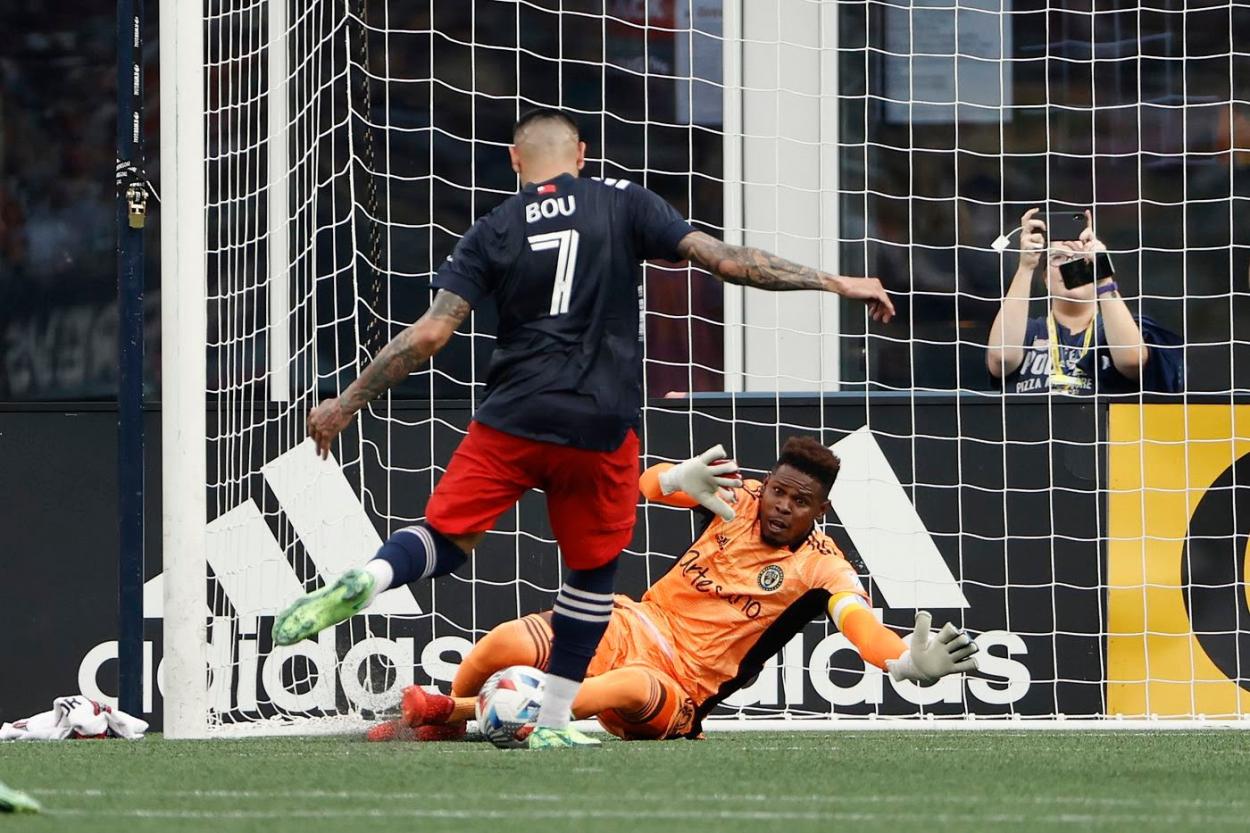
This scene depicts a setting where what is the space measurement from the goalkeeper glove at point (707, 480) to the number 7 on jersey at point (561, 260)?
2.64 ft

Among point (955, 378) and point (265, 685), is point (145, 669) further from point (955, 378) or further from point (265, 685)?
point (955, 378)

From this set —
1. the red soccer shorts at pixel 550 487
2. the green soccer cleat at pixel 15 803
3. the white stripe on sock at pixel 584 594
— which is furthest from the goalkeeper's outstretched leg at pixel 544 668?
the green soccer cleat at pixel 15 803

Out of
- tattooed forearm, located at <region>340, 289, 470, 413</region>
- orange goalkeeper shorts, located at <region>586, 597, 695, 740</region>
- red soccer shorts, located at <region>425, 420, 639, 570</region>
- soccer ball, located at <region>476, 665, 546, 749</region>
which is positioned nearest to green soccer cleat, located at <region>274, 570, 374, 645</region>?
red soccer shorts, located at <region>425, 420, 639, 570</region>

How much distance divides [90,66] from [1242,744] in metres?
5.66

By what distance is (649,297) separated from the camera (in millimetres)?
8969

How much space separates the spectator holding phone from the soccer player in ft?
10.3

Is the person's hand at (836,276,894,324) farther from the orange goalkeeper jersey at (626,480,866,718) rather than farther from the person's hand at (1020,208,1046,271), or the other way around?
the person's hand at (1020,208,1046,271)

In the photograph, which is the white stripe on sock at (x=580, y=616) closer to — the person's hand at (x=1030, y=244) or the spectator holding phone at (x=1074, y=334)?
the spectator holding phone at (x=1074, y=334)

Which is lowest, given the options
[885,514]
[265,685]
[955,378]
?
[265,685]

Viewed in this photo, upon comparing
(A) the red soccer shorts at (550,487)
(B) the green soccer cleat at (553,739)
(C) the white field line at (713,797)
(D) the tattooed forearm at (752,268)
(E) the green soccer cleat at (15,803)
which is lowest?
(B) the green soccer cleat at (553,739)

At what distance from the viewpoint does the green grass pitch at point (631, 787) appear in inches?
149

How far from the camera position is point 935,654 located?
5512 millimetres

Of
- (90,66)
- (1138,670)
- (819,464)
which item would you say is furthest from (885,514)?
(90,66)

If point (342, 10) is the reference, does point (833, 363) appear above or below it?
below
